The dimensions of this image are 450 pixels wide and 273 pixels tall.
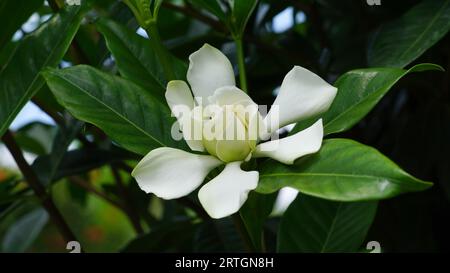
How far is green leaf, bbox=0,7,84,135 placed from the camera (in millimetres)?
774

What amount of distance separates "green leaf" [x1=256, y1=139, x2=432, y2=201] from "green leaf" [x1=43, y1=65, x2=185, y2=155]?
13 cm

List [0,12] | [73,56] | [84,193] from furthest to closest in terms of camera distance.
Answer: [84,193]
[73,56]
[0,12]

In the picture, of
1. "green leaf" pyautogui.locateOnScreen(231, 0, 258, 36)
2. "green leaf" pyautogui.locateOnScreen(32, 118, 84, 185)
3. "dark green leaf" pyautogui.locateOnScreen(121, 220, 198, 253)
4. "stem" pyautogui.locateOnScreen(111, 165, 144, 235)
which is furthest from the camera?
"stem" pyautogui.locateOnScreen(111, 165, 144, 235)

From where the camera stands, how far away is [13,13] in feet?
2.82

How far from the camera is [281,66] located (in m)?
1.17

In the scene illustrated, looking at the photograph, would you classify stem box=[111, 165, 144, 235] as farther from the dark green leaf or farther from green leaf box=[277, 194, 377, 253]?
green leaf box=[277, 194, 377, 253]

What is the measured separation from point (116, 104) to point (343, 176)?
0.26m

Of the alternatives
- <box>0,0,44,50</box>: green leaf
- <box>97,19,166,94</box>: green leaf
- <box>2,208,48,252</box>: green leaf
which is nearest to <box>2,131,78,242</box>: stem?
<box>0,0,44,50</box>: green leaf

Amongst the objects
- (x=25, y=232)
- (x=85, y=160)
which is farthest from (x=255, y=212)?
(x=25, y=232)

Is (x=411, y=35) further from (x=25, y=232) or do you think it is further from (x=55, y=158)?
(x=25, y=232)
